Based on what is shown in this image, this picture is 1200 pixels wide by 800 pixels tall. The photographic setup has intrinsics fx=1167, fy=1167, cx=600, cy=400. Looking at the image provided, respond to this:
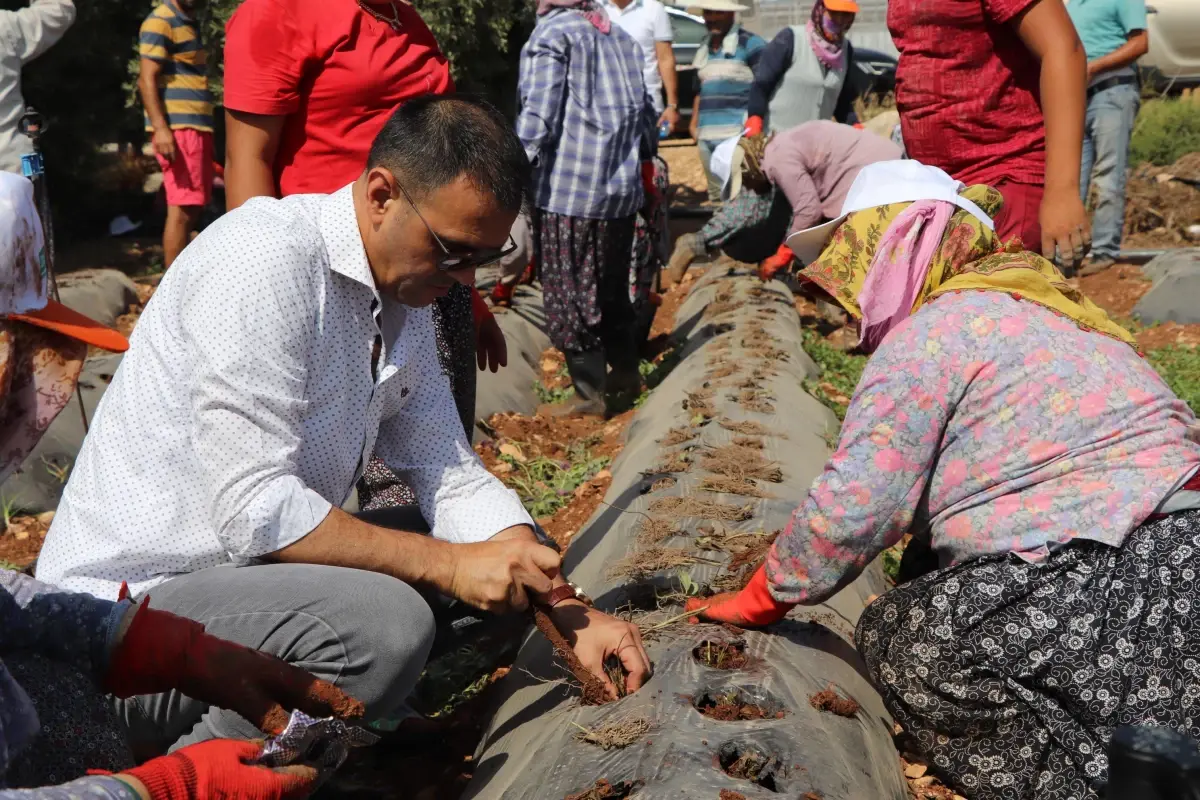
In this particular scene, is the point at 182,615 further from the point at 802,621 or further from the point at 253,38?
the point at 253,38

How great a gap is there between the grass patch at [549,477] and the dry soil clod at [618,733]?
2.46m

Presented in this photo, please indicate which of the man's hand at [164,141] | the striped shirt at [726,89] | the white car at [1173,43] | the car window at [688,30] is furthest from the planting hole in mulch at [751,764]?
the car window at [688,30]

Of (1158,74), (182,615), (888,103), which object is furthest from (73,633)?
(1158,74)

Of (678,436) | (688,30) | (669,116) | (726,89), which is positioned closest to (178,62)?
(669,116)

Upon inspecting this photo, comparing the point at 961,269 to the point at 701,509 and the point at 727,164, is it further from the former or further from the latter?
the point at 727,164

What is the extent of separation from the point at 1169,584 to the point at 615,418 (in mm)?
3856

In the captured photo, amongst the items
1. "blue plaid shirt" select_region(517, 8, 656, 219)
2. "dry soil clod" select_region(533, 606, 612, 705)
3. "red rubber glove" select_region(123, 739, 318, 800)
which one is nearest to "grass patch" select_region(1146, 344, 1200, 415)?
"blue plaid shirt" select_region(517, 8, 656, 219)

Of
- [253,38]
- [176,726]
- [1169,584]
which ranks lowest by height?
[176,726]

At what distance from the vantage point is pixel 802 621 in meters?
2.76

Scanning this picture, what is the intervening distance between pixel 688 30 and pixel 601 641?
45.7 ft

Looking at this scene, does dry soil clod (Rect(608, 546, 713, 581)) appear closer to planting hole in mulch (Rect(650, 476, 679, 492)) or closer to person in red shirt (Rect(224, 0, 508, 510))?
planting hole in mulch (Rect(650, 476, 679, 492))

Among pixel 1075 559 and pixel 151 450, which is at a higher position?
pixel 151 450

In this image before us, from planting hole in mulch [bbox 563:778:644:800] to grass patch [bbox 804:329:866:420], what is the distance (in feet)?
11.1

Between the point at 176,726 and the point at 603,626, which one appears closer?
the point at 176,726
